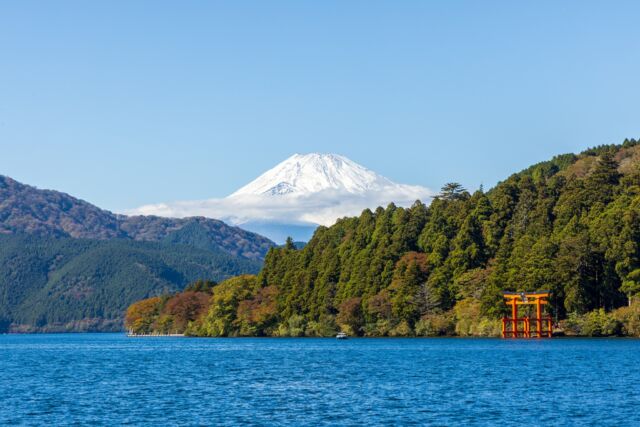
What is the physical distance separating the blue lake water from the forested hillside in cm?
2634

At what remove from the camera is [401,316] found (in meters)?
152

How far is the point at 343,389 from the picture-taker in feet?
223

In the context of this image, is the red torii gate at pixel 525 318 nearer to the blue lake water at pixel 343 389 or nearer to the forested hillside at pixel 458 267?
the forested hillside at pixel 458 267

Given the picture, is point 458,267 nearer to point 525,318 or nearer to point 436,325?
point 436,325

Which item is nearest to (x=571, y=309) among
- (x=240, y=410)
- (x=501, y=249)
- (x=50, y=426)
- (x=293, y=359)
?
(x=501, y=249)

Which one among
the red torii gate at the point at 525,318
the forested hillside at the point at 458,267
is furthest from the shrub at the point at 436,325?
the red torii gate at the point at 525,318

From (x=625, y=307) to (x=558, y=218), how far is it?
78.1 feet

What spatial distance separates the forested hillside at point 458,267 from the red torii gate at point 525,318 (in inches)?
104

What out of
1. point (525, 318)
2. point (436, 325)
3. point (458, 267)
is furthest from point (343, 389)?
point (458, 267)

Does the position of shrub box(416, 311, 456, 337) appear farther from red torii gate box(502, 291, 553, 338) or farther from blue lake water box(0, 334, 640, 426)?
blue lake water box(0, 334, 640, 426)

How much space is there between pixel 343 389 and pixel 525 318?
68736 millimetres

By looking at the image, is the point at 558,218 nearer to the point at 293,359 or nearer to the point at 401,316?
the point at 401,316

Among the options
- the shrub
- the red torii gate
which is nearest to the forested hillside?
the shrub

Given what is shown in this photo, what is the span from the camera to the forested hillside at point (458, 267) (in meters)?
132
